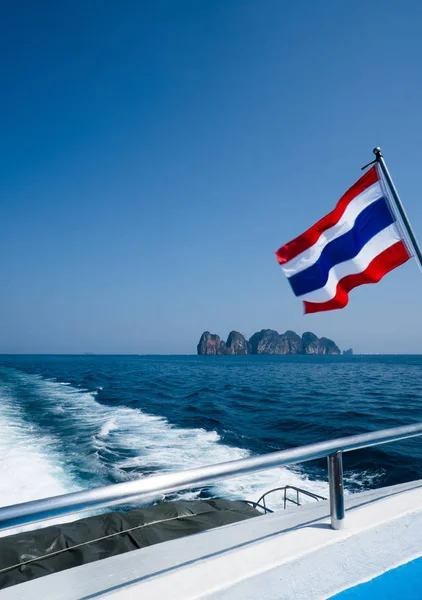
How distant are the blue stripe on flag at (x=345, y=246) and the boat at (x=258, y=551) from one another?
7.11 feet

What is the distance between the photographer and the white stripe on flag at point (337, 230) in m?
3.90

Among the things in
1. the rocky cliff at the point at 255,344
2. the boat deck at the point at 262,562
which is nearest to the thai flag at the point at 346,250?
the boat deck at the point at 262,562

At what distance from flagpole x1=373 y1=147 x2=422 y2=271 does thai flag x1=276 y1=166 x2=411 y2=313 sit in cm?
21

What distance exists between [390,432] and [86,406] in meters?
17.8

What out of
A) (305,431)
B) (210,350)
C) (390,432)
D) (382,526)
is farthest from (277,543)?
(210,350)

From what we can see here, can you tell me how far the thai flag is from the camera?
3.84 meters

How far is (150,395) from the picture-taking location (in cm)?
2297

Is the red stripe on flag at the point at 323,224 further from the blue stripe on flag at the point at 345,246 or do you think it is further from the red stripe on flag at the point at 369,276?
the red stripe on flag at the point at 369,276

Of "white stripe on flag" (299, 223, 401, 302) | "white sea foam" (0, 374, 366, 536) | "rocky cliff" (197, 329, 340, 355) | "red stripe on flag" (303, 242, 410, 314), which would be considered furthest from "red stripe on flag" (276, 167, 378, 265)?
"rocky cliff" (197, 329, 340, 355)

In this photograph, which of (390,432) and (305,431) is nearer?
(390,432)

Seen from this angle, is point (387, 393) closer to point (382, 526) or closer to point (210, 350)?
point (382, 526)

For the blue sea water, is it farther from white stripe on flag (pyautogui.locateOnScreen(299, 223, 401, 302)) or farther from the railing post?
the railing post

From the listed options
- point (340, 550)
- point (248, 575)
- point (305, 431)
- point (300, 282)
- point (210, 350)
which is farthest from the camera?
point (210, 350)

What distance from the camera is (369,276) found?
3941 mm
